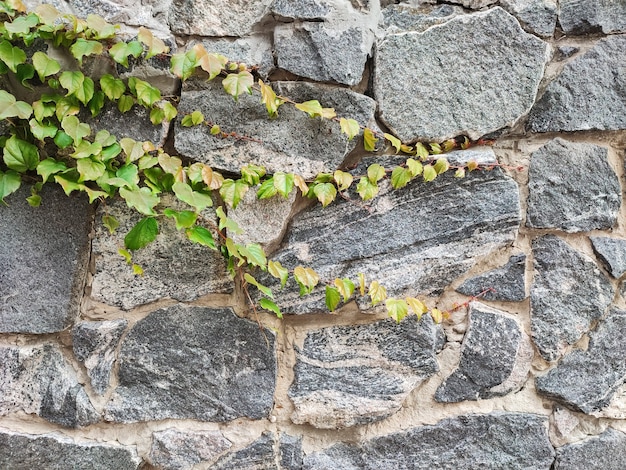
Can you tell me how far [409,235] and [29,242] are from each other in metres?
0.81

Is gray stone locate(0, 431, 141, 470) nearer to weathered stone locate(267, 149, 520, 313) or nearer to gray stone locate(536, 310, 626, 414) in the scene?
weathered stone locate(267, 149, 520, 313)

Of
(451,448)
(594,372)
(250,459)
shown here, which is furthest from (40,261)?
(594,372)

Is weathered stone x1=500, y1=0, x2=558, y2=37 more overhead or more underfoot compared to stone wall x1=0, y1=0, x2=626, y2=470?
more overhead

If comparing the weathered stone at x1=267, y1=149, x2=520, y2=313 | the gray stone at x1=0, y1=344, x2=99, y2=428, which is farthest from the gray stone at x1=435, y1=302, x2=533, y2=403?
the gray stone at x1=0, y1=344, x2=99, y2=428

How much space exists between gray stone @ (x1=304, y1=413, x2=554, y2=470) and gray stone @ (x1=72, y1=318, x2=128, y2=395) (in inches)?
18.9

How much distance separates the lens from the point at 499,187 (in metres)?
1.12

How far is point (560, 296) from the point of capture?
3.75ft

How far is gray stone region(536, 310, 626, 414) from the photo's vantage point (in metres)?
1.14

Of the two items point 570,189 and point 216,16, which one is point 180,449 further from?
point 570,189

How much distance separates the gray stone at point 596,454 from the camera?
1.14 meters

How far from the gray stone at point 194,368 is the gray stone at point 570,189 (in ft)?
2.24

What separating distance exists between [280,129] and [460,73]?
1.37 feet

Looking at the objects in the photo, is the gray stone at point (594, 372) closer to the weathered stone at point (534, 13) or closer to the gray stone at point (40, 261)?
the weathered stone at point (534, 13)

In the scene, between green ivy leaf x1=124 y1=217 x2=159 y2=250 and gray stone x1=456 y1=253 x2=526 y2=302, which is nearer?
Result: green ivy leaf x1=124 y1=217 x2=159 y2=250
